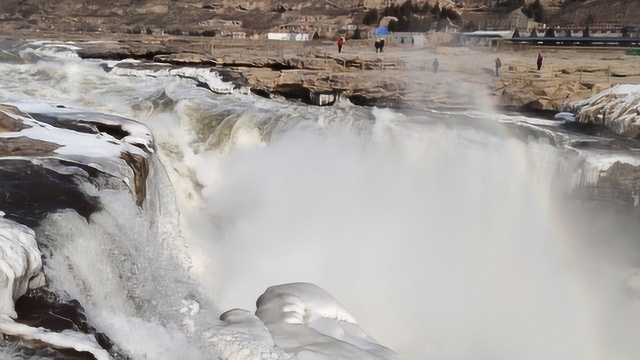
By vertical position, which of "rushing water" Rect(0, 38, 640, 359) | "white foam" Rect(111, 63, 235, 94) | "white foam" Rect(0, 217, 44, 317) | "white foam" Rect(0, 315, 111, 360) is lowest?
"rushing water" Rect(0, 38, 640, 359)

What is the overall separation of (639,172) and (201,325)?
8.47 metres

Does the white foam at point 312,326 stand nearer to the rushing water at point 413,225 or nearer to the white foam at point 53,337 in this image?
the white foam at point 53,337

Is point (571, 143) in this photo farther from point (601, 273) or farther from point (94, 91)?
point (94, 91)

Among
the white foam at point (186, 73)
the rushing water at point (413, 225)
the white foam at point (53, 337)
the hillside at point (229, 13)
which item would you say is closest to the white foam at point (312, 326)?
the white foam at point (53, 337)

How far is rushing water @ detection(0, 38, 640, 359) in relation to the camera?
1060 centimetres

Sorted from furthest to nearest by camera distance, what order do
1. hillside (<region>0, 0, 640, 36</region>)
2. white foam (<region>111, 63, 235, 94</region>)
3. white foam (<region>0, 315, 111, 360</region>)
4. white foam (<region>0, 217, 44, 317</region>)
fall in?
hillside (<region>0, 0, 640, 36</region>)
white foam (<region>111, 63, 235, 94</region>)
white foam (<region>0, 217, 44, 317</region>)
white foam (<region>0, 315, 111, 360</region>)

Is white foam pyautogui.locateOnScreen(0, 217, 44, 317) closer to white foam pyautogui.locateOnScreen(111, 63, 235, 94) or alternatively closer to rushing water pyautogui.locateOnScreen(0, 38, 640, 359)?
rushing water pyautogui.locateOnScreen(0, 38, 640, 359)

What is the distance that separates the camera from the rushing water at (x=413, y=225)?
417 inches

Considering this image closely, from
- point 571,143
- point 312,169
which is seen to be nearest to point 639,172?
point 571,143

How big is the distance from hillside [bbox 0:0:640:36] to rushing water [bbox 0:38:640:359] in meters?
33.2

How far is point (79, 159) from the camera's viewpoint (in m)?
7.38

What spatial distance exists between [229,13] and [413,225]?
4228cm

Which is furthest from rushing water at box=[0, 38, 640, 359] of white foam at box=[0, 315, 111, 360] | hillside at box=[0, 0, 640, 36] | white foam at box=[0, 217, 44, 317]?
hillside at box=[0, 0, 640, 36]

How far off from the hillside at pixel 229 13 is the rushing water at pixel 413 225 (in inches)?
1306
